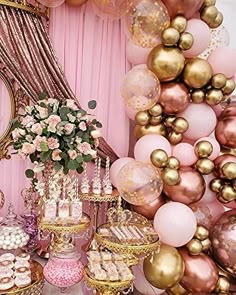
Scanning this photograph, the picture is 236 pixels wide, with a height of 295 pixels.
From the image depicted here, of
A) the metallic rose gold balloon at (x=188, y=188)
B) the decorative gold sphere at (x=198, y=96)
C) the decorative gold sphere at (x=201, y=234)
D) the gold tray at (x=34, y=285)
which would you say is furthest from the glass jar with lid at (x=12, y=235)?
the decorative gold sphere at (x=198, y=96)

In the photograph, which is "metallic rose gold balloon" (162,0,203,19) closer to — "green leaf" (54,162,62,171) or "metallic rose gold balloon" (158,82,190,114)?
"metallic rose gold balloon" (158,82,190,114)

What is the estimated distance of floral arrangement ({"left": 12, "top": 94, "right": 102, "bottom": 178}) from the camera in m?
1.74

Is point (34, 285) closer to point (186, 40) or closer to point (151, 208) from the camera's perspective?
point (151, 208)

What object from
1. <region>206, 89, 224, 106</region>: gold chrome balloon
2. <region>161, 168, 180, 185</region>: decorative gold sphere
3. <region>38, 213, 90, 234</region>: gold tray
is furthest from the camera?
<region>206, 89, 224, 106</region>: gold chrome balloon

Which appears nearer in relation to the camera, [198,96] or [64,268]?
[64,268]

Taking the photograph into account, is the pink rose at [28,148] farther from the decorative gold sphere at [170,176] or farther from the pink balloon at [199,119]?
the pink balloon at [199,119]

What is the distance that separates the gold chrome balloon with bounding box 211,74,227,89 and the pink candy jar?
1121 mm

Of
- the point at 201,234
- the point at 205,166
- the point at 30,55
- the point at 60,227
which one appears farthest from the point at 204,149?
the point at 30,55

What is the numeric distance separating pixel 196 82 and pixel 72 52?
730mm

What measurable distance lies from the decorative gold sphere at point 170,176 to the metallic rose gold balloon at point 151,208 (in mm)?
158

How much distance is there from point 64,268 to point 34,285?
0.15m

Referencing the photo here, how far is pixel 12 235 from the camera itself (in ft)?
5.87

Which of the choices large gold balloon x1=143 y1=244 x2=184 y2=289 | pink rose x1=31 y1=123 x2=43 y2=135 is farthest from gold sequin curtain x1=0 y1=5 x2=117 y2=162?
large gold balloon x1=143 y1=244 x2=184 y2=289

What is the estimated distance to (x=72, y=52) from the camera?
2.15 metres
